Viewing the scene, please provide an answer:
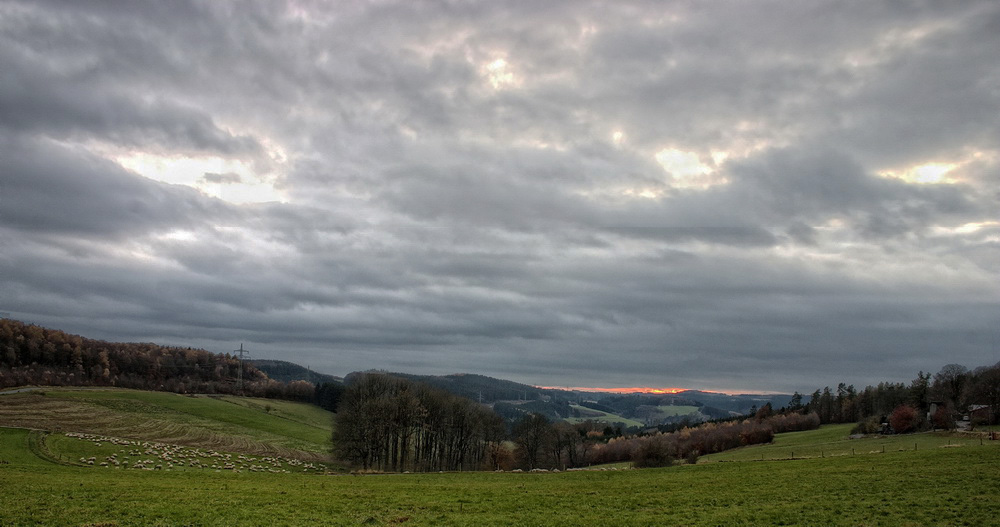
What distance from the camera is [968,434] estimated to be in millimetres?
65188

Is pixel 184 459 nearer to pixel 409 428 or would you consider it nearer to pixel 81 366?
pixel 409 428

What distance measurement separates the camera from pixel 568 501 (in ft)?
94.5

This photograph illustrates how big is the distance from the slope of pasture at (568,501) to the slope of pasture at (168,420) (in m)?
66.4

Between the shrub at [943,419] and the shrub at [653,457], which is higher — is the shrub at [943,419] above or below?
above

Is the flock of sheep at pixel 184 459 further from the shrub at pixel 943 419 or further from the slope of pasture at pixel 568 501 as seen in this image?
the shrub at pixel 943 419

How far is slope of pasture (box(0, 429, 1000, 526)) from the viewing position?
22.2m

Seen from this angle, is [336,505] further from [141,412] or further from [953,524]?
[141,412]

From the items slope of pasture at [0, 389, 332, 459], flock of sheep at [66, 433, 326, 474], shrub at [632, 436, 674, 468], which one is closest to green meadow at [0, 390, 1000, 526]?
shrub at [632, 436, 674, 468]

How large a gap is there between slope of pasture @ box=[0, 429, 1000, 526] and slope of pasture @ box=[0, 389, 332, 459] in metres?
66.4

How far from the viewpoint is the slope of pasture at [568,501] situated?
22.2 m

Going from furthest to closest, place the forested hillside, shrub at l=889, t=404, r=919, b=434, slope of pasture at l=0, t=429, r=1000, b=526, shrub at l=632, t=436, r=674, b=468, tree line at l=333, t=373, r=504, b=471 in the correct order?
1. the forested hillside
2. shrub at l=889, t=404, r=919, b=434
3. tree line at l=333, t=373, r=504, b=471
4. shrub at l=632, t=436, r=674, b=468
5. slope of pasture at l=0, t=429, r=1000, b=526

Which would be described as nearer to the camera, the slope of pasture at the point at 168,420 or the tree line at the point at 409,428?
the tree line at the point at 409,428

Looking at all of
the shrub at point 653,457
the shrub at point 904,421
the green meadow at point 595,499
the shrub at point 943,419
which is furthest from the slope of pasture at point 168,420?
the shrub at point 943,419

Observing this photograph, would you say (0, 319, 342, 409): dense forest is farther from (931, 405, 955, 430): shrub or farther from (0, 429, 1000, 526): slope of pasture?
(0, 429, 1000, 526): slope of pasture
